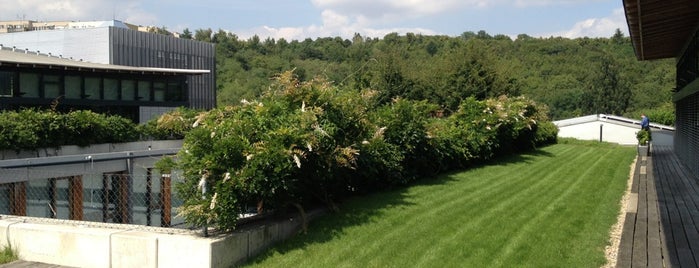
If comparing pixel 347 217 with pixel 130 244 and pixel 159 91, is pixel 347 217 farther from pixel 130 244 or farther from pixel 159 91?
pixel 159 91

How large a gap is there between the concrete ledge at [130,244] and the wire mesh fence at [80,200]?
163 inches

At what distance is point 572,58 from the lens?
7675 cm

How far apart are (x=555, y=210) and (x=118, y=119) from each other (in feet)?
57.6

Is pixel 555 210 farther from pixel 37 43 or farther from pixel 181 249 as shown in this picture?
pixel 37 43

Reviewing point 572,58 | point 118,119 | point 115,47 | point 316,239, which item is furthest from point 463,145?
point 572,58

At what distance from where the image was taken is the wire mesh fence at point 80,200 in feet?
42.1

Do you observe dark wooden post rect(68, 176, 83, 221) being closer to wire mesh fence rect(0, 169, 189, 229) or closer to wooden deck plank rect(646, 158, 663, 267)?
wire mesh fence rect(0, 169, 189, 229)

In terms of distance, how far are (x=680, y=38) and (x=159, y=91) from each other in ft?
95.9

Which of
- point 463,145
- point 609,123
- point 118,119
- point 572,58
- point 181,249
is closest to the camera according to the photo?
point 181,249

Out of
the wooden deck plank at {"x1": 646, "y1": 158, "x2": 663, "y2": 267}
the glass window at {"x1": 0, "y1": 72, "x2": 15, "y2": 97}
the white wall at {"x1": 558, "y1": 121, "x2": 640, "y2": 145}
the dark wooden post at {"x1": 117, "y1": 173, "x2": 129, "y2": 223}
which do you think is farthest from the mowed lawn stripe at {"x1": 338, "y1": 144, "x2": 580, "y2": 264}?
the white wall at {"x1": 558, "y1": 121, "x2": 640, "y2": 145}

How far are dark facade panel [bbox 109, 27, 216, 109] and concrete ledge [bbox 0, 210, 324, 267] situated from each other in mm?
47447

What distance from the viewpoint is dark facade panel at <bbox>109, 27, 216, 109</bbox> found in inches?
2047

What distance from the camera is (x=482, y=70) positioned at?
42875 mm

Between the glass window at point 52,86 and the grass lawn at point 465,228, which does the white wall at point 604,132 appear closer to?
the grass lawn at point 465,228
